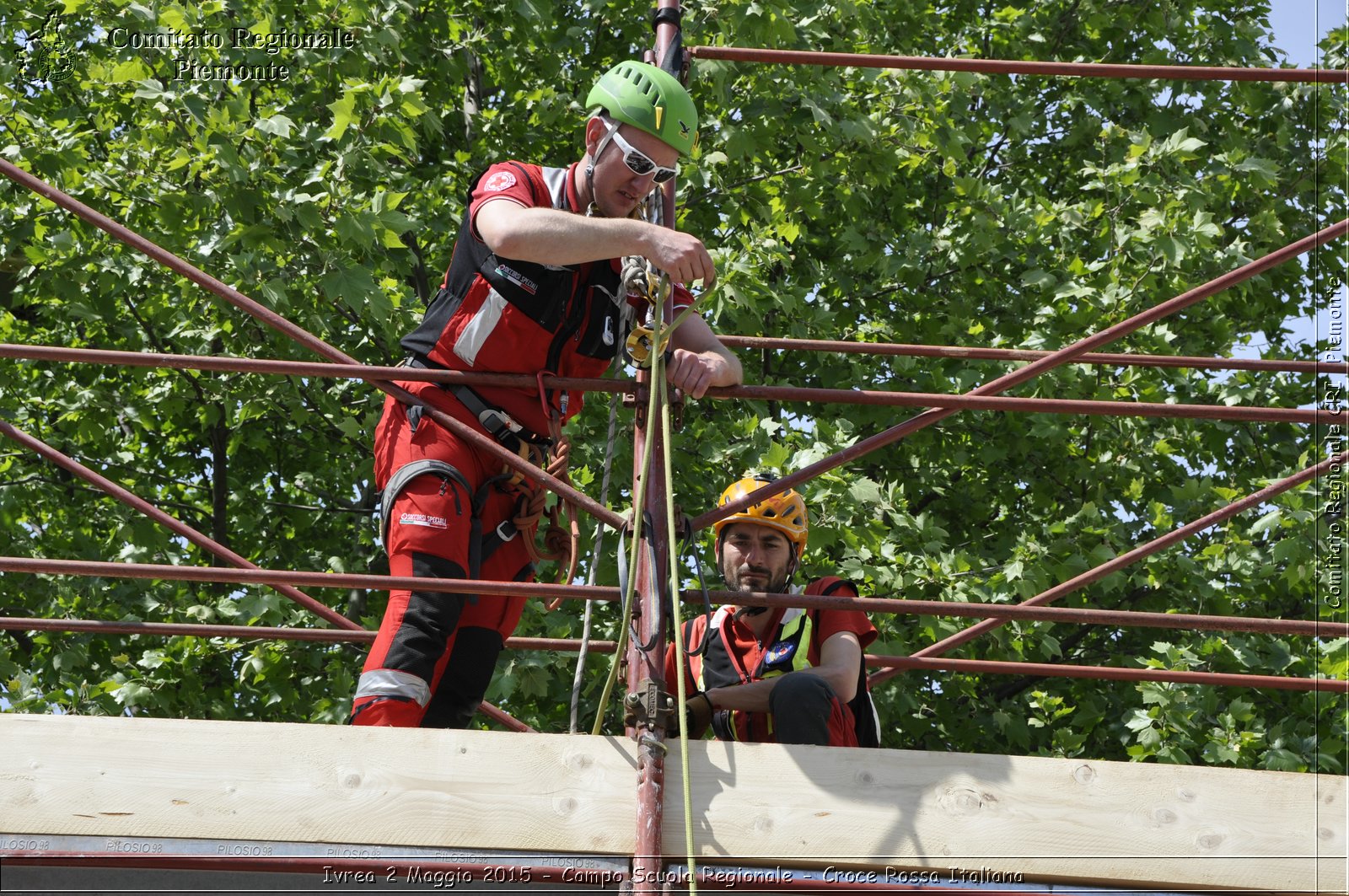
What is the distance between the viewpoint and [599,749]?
3.56 m

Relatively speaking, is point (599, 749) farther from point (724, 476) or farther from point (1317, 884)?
point (724, 476)

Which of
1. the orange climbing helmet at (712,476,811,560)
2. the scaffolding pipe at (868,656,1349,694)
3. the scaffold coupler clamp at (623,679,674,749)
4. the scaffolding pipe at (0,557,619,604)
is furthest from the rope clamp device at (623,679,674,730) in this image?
the orange climbing helmet at (712,476,811,560)

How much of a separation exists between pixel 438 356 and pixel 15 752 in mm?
1649

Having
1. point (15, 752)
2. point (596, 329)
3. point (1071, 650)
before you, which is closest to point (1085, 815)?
point (596, 329)

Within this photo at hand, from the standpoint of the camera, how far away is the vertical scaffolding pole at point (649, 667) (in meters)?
3.44

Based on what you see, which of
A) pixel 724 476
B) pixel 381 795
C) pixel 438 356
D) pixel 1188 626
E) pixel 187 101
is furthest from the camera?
pixel 724 476

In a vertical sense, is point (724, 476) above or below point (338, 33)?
below

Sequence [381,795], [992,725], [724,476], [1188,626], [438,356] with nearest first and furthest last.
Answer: [381,795] < [1188,626] < [438,356] < [724,476] < [992,725]

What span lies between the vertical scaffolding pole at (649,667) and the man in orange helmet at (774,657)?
0.23 meters

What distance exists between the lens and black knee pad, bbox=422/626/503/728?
466 centimetres

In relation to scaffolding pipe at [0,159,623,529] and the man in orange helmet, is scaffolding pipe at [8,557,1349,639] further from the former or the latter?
scaffolding pipe at [0,159,623,529]

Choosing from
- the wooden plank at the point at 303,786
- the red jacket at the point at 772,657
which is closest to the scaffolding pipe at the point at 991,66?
the red jacket at the point at 772,657

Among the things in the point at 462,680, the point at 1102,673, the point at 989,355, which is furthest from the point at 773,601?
the point at 989,355

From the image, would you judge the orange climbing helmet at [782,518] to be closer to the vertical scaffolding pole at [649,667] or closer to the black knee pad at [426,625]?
the vertical scaffolding pole at [649,667]
